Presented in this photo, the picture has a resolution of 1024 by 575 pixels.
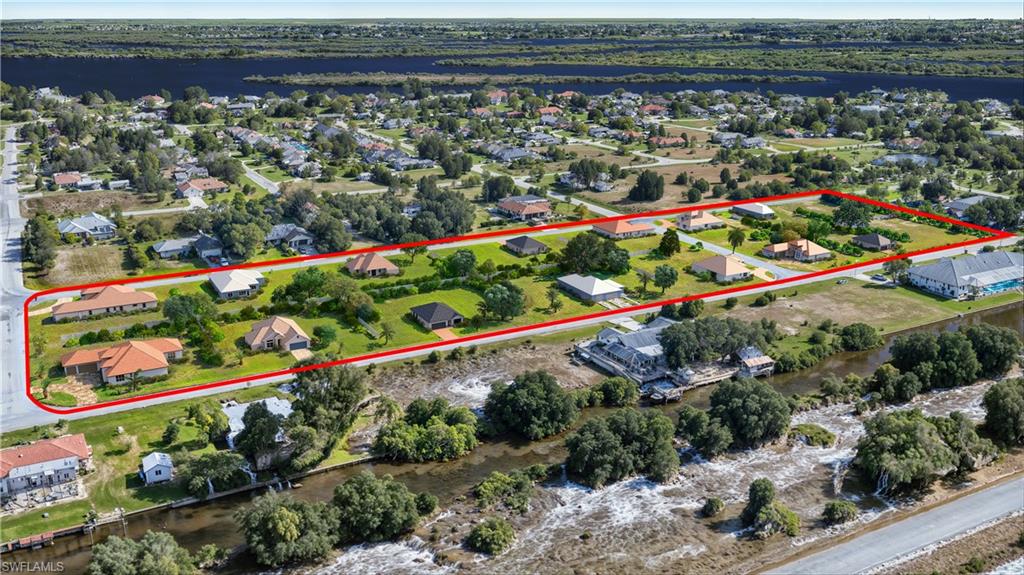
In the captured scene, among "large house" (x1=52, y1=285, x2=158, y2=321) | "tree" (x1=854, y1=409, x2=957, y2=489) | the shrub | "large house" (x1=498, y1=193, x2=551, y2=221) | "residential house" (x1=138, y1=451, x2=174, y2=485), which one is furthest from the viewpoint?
"large house" (x1=498, y1=193, x2=551, y2=221)

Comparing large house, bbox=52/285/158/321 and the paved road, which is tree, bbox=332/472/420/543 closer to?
the paved road

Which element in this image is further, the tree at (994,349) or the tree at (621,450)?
the tree at (994,349)

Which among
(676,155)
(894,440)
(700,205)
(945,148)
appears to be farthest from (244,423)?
(945,148)

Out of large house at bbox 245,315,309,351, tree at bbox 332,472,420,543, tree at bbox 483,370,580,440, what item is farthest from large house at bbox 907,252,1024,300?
tree at bbox 332,472,420,543

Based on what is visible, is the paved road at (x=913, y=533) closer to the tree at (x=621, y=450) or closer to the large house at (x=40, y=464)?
the tree at (x=621, y=450)

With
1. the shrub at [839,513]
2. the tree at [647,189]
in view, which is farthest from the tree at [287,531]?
the tree at [647,189]

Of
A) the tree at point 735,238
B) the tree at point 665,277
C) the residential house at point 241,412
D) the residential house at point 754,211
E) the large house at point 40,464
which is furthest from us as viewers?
the residential house at point 754,211

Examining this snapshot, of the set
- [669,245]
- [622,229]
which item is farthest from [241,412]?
[622,229]
